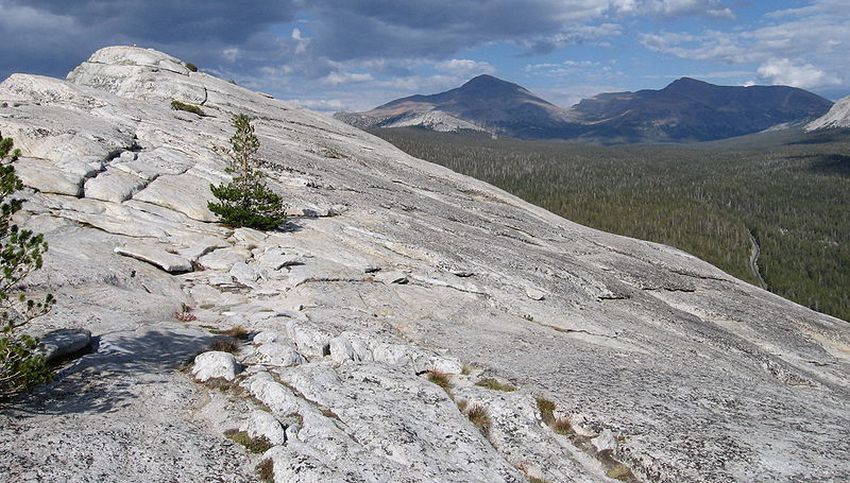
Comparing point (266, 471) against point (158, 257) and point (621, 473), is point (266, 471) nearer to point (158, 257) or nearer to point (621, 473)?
point (621, 473)

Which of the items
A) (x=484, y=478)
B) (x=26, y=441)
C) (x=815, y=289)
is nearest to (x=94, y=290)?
(x=26, y=441)

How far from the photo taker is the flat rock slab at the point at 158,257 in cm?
1859

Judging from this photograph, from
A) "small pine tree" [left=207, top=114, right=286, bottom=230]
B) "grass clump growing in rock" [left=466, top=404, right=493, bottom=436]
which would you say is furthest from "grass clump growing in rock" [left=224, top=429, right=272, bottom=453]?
"small pine tree" [left=207, top=114, right=286, bottom=230]

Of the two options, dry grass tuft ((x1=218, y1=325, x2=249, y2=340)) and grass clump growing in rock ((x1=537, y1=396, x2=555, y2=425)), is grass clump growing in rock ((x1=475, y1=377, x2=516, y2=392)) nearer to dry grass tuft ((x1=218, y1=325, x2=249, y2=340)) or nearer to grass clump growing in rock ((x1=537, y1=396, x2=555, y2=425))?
grass clump growing in rock ((x1=537, y1=396, x2=555, y2=425))

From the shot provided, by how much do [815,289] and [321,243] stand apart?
178 metres

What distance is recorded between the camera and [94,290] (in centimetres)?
1547

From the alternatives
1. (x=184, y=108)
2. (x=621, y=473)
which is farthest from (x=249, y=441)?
(x=184, y=108)

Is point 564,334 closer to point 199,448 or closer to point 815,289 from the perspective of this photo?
point 199,448

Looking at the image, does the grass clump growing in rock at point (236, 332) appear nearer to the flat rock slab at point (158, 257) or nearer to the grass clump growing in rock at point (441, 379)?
the grass clump growing in rock at point (441, 379)

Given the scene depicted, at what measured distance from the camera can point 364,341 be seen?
14.6 m

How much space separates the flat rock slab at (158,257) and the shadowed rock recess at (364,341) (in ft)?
0.33

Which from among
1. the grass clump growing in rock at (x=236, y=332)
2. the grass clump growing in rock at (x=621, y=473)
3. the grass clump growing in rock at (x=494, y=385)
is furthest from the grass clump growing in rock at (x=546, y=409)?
the grass clump growing in rock at (x=236, y=332)

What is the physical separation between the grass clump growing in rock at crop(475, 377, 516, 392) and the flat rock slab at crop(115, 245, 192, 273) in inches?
461

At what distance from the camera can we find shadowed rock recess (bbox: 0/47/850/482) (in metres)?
9.97
